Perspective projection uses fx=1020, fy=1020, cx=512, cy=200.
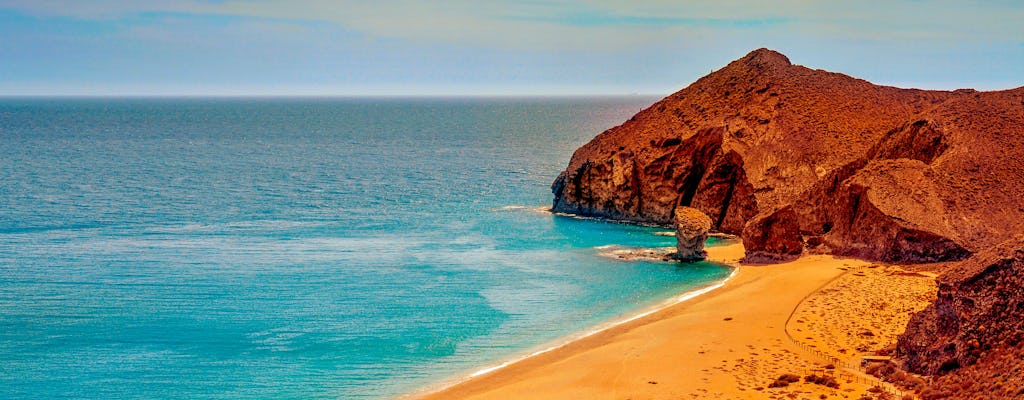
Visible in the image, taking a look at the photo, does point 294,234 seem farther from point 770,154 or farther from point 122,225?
point 770,154

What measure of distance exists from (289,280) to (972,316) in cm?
2734

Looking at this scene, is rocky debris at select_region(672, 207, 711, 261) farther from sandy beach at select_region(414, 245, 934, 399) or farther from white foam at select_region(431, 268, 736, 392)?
sandy beach at select_region(414, 245, 934, 399)

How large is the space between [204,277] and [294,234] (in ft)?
39.6

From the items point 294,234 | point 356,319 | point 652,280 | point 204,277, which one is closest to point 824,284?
point 652,280

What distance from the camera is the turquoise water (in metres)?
30.4

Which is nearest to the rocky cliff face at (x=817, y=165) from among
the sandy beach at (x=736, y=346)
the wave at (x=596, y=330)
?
the sandy beach at (x=736, y=346)

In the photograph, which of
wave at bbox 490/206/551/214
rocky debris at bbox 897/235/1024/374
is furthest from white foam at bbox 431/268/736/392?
wave at bbox 490/206/551/214

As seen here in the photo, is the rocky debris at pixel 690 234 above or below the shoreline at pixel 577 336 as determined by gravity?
above

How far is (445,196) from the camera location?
2886 inches

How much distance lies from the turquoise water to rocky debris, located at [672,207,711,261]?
4.13ft

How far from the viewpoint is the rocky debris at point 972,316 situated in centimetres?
2411

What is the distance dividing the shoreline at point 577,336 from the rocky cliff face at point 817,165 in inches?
233

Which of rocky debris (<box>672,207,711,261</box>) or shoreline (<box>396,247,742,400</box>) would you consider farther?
rocky debris (<box>672,207,711,261</box>)

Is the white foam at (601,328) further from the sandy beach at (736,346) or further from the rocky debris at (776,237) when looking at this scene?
the rocky debris at (776,237)
